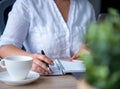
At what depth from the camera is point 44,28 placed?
142cm

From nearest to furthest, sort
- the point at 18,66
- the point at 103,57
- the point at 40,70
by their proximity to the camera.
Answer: the point at 103,57, the point at 18,66, the point at 40,70

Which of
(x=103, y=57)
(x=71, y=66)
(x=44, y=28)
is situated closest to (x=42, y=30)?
(x=44, y=28)

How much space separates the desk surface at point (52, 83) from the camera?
0.84m

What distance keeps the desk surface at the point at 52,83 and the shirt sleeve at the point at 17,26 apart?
1.55 feet

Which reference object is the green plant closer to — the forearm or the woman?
the forearm

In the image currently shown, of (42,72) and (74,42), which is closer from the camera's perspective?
(42,72)

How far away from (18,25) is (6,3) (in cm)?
41

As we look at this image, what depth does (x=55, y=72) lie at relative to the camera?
1010mm

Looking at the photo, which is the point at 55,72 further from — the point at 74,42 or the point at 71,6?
the point at 71,6

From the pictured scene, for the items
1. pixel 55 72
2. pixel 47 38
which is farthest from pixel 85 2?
pixel 55 72

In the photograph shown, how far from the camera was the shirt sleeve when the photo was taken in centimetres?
136

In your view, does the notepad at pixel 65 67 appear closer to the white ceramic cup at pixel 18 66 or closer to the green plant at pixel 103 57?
the white ceramic cup at pixel 18 66

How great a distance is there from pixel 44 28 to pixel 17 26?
14 centimetres

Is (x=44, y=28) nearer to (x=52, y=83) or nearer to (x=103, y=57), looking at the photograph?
(x=52, y=83)
